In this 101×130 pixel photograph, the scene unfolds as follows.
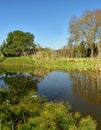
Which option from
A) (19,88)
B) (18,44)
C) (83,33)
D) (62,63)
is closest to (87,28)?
(83,33)

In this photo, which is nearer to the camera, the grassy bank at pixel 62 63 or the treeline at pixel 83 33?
the grassy bank at pixel 62 63

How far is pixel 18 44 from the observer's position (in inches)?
2291

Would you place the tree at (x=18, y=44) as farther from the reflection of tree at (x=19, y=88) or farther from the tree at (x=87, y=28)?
the reflection of tree at (x=19, y=88)

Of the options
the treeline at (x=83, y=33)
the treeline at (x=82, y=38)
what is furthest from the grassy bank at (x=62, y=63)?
the treeline at (x=83, y=33)

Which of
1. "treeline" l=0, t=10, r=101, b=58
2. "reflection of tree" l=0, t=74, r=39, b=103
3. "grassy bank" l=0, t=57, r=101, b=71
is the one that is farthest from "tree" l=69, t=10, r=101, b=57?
"reflection of tree" l=0, t=74, r=39, b=103

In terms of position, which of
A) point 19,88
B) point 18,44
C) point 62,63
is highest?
point 18,44

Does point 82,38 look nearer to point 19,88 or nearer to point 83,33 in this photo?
point 83,33

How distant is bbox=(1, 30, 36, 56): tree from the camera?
57969 millimetres

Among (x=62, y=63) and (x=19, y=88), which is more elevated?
(x=62, y=63)

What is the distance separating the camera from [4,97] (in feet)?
24.2

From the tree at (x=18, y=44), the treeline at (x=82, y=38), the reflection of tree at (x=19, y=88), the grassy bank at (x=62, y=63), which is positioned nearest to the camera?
the reflection of tree at (x=19, y=88)

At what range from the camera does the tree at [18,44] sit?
5797cm

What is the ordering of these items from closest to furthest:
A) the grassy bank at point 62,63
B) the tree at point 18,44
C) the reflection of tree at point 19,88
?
the reflection of tree at point 19,88 → the grassy bank at point 62,63 → the tree at point 18,44

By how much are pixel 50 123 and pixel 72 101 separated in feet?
26.7
